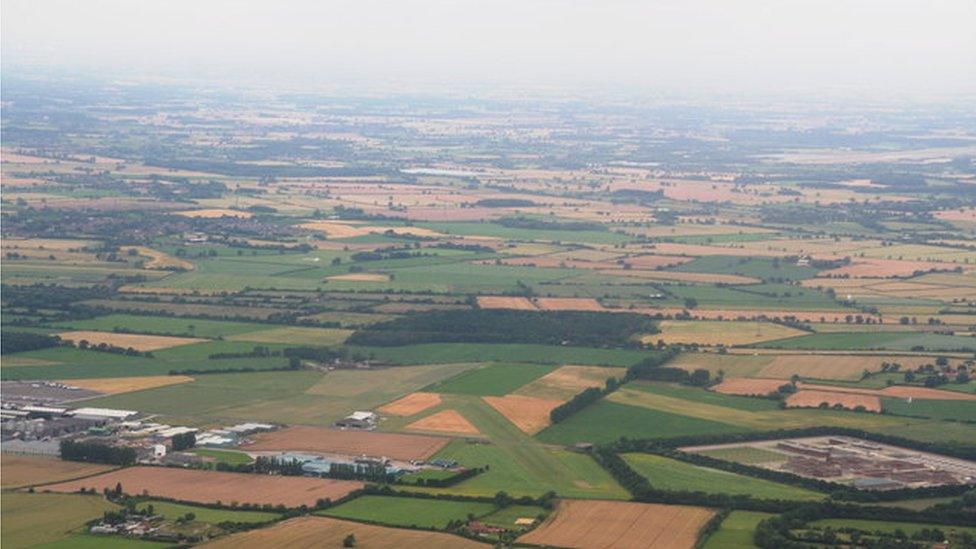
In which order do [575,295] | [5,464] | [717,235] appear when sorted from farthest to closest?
[717,235] → [575,295] → [5,464]

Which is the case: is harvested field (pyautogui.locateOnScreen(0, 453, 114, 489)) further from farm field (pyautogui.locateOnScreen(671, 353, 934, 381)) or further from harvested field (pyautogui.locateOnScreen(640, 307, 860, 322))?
harvested field (pyautogui.locateOnScreen(640, 307, 860, 322))

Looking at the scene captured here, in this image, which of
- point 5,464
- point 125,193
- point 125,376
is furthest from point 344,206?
point 5,464

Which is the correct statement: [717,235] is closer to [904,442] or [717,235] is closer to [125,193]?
[125,193]

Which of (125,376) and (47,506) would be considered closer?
(47,506)

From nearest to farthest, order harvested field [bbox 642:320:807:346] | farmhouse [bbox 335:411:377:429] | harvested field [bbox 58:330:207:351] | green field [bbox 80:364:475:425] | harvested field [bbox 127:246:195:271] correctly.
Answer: farmhouse [bbox 335:411:377:429]
green field [bbox 80:364:475:425]
harvested field [bbox 58:330:207:351]
harvested field [bbox 642:320:807:346]
harvested field [bbox 127:246:195:271]

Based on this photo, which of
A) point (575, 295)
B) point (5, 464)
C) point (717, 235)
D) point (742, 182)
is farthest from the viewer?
point (742, 182)

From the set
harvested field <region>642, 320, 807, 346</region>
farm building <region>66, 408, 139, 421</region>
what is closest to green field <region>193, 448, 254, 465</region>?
farm building <region>66, 408, 139, 421</region>

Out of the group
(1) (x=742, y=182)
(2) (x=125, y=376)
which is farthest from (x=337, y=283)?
(1) (x=742, y=182)
